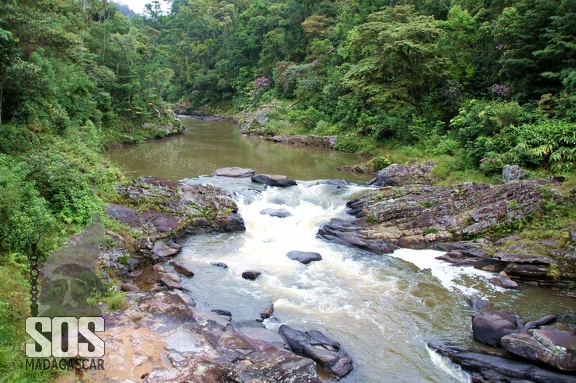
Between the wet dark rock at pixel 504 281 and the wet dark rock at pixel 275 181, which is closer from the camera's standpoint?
the wet dark rock at pixel 504 281

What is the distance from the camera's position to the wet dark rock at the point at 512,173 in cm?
1668

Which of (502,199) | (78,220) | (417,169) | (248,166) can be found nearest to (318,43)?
(248,166)

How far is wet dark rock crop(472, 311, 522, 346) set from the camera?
29.7 feet

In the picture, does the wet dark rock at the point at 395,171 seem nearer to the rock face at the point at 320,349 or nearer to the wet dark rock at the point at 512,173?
the wet dark rock at the point at 512,173

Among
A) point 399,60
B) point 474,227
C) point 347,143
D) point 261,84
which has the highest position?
point 399,60

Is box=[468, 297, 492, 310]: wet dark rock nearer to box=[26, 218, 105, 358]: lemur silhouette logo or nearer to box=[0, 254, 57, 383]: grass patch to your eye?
box=[26, 218, 105, 358]: lemur silhouette logo

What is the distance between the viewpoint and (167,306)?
30.7ft

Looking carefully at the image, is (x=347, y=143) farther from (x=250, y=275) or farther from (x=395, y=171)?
(x=250, y=275)

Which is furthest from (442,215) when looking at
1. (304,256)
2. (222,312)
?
(222,312)

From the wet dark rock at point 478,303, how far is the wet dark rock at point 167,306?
24.1 feet

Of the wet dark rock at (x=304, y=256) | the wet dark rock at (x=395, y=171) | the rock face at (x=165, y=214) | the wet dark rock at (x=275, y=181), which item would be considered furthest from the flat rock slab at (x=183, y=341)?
the wet dark rock at (x=395, y=171)

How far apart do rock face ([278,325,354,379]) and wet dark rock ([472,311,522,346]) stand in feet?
10.5

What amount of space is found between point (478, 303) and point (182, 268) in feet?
28.3

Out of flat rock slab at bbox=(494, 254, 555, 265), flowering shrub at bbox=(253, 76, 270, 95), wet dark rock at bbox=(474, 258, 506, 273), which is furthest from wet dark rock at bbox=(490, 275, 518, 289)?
flowering shrub at bbox=(253, 76, 270, 95)
